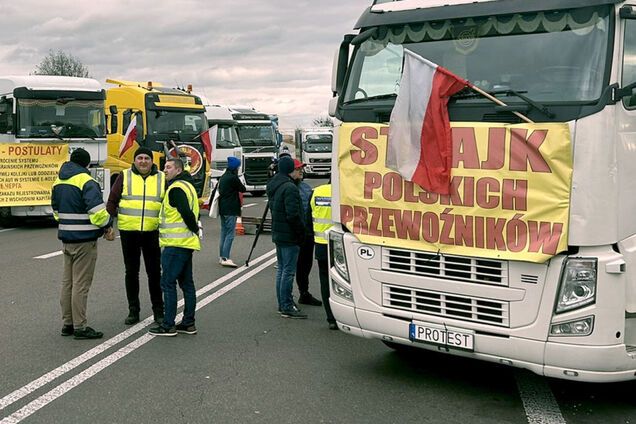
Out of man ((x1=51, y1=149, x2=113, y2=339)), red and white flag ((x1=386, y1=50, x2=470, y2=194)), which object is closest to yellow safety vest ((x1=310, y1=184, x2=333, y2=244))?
man ((x1=51, y1=149, x2=113, y2=339))

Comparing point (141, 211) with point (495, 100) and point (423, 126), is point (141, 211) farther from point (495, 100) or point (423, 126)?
point (495, 100)

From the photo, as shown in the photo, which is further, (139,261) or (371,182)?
(139,261)

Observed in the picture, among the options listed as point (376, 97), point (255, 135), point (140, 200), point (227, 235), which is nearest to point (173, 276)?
point (140, 200)

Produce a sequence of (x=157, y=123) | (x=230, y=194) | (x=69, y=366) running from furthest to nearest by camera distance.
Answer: (x=157, y=123) < (x=230, y=194) < (x=69, y=366)

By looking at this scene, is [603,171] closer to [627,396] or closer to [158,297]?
[627,396]

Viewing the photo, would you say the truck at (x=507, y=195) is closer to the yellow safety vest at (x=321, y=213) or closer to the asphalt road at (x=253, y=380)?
the asphalt road at (x=253, y=380)

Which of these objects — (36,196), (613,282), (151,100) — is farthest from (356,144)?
(151,100)

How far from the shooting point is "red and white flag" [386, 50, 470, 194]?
17.5 feet

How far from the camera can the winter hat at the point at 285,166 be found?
331 inches

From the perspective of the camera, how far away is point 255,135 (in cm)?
3080

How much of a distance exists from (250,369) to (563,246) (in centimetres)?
287

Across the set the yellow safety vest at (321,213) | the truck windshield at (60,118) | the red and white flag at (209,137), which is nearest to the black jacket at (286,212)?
the yellow safety vest at (321,213)

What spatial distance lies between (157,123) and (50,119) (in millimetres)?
3341

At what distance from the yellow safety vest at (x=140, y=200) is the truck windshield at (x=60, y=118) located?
11391 millimetres
